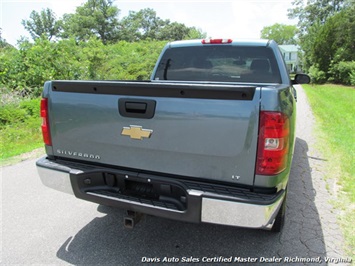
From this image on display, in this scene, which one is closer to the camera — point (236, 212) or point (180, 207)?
point (236, 212)

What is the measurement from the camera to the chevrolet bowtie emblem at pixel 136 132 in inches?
91.5

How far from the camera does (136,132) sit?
2.37 meters

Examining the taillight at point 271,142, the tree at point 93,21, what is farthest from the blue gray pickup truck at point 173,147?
the tree at point 93,21

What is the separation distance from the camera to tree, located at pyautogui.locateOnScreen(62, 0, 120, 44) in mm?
48531

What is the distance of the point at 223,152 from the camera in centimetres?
211

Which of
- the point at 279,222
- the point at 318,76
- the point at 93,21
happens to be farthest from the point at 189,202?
the point at 93,21

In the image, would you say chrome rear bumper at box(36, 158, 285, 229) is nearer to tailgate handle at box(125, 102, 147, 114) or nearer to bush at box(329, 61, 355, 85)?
tailgate handle at box(125, 102, 147, 114)

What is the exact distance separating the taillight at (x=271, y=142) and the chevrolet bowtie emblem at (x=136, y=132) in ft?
2.88

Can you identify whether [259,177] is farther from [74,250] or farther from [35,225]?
[35,225]

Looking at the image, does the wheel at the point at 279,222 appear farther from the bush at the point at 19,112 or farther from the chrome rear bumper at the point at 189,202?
the bush at the point at 19,112

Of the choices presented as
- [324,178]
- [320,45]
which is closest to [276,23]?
[320,45]

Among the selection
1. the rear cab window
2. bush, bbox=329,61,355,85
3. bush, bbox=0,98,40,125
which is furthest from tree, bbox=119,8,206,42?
the rear cab window

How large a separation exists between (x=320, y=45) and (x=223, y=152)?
118ft

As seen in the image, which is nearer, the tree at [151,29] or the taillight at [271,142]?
the taillight at [271,142]
